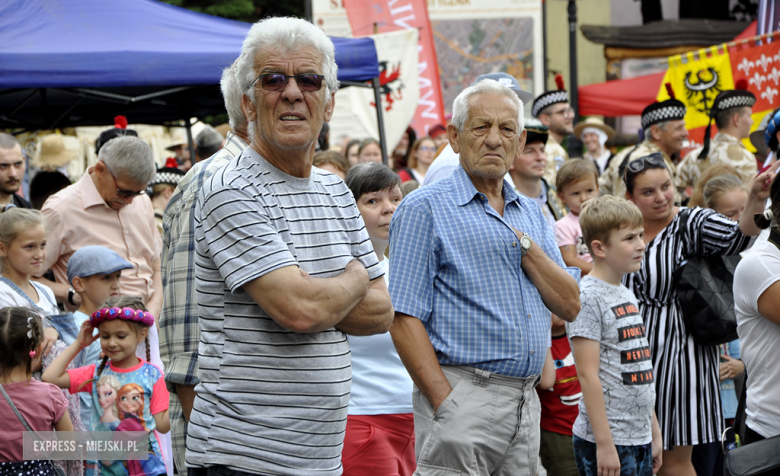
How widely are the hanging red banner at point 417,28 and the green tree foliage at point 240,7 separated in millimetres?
5671

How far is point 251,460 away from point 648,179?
3.13m

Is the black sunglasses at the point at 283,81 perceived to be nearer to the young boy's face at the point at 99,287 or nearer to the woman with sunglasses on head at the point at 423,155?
the young boy's face at the point at 99,287

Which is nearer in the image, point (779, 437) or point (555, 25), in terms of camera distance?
point (779, 437)

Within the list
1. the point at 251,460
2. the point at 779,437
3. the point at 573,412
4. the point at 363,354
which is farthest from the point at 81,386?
the point at 779,437

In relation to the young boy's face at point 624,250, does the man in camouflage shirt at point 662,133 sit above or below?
below

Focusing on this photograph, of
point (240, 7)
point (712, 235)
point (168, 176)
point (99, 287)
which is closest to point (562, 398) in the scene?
point (712, 235)

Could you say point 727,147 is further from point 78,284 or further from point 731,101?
point 78,284

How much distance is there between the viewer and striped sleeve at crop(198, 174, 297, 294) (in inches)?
81.3

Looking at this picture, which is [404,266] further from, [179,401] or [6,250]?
[6,250]

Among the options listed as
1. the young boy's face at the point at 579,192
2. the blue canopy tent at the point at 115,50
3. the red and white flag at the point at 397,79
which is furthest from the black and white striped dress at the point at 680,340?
the red and white flag at the point at 397,79

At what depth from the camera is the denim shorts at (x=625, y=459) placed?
3.79 m

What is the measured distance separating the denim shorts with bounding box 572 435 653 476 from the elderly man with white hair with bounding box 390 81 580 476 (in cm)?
96

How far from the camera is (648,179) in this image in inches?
177

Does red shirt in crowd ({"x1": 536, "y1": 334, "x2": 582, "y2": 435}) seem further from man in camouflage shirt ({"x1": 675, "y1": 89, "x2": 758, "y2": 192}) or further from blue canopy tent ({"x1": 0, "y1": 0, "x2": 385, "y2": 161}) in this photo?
blue canopy tent ({"x1": 0, "y1": 0, "x2": 385, "y2": 161})
